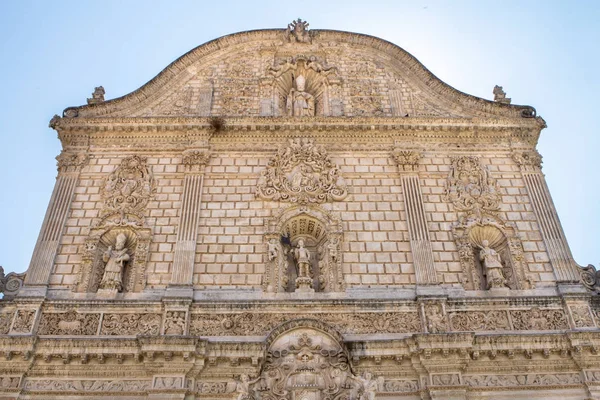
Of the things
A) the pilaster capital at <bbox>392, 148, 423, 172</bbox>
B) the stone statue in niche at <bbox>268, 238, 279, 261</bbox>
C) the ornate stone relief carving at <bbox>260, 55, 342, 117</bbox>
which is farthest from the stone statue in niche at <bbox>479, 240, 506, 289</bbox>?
the ornate stone relief carving at <bbox>260, 55, 342, 117</bbox>

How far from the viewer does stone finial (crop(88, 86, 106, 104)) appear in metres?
15.3

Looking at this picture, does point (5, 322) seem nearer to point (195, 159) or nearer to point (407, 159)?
point (195, 159)

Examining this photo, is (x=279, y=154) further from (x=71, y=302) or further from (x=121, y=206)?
(x=71, y=302)

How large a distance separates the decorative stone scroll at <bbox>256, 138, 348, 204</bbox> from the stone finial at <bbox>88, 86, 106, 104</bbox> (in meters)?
5.31

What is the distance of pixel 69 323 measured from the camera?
36.9ft

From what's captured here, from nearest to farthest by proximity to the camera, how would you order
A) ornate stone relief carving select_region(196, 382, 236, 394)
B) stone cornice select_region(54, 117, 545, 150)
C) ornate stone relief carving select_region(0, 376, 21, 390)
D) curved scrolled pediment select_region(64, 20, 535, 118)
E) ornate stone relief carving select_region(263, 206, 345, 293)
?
ornate stone relief carving select_region(0, 376, 21, 390), ornate stone relief carving select_region(196, 382, 236, 394), ornate stone relief carving select_region(263, 206, 345, 293), stone cornice select_region(54, 117, 545, 150), curved scrolled pediment select_region(64, 20, 535, 118)

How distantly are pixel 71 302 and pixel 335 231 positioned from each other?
19.0 ft

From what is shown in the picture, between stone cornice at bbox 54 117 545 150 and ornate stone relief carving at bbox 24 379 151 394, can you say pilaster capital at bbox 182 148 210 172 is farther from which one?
ornate stone relief carving at bbox 24 379 151 394

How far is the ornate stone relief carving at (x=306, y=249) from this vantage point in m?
12.1

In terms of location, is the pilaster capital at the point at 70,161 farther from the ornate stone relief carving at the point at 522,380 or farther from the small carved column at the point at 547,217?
the small carved column at the point at 547,217

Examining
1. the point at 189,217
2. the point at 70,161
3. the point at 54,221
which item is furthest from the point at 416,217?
the point at 70,161

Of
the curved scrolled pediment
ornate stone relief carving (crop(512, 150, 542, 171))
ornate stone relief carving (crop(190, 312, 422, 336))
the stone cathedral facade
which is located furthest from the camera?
the curved scrolled pediment

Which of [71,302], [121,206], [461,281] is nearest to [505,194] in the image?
[461,281]

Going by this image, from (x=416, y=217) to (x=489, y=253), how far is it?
5.86 ft
